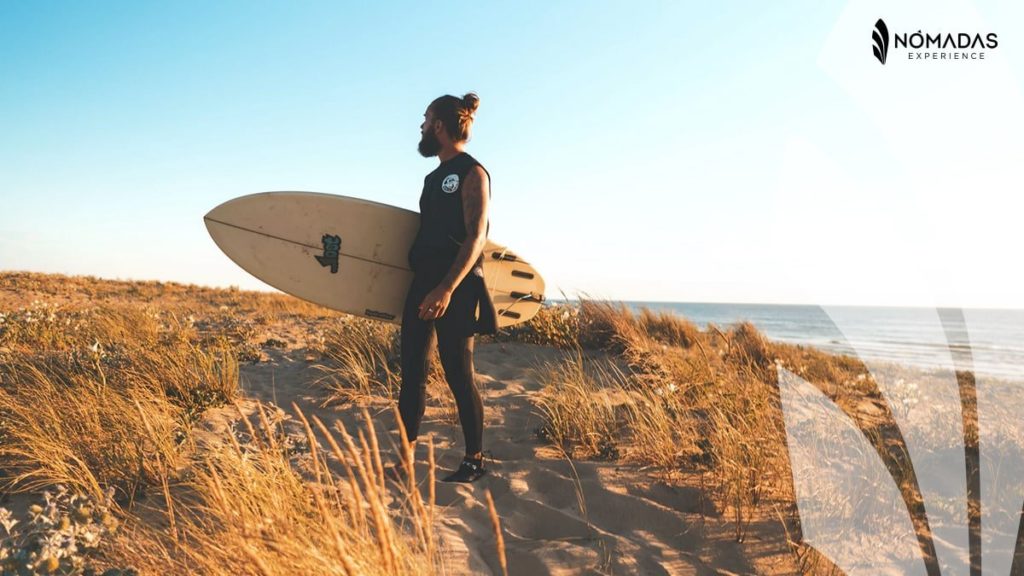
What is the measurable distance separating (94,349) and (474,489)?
3.07 meters

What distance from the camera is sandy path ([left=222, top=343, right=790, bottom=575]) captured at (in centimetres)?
230

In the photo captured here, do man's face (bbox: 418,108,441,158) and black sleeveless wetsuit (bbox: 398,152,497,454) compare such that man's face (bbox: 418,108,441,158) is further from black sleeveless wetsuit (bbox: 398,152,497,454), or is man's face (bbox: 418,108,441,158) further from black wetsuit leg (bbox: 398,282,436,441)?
black wetsuit leg (bbox: 398,282,436,441)

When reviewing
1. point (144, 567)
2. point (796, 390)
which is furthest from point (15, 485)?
point (796, 390)

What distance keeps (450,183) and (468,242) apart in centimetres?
37

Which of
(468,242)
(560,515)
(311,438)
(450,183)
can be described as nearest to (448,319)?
(468,242)

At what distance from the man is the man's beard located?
1 cm

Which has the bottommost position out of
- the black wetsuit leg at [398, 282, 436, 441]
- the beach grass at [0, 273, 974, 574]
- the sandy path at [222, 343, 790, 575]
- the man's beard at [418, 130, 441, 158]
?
the sandy path at [222, 343, 790, 575]

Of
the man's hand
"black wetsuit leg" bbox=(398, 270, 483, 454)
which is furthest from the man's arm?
"black wetsuit leg" bbox=(398, 270, 483, 454)

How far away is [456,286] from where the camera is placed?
2.85 m

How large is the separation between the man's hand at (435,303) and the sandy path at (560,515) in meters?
0.78

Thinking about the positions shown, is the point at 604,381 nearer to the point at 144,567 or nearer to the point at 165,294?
the point at 144,567

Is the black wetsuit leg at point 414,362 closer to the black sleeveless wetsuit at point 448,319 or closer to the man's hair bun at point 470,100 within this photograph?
→ the black sleeveless wetsuit at point 448,319

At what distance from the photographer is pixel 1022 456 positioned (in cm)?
377

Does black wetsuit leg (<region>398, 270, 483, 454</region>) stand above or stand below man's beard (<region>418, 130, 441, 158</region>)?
below
